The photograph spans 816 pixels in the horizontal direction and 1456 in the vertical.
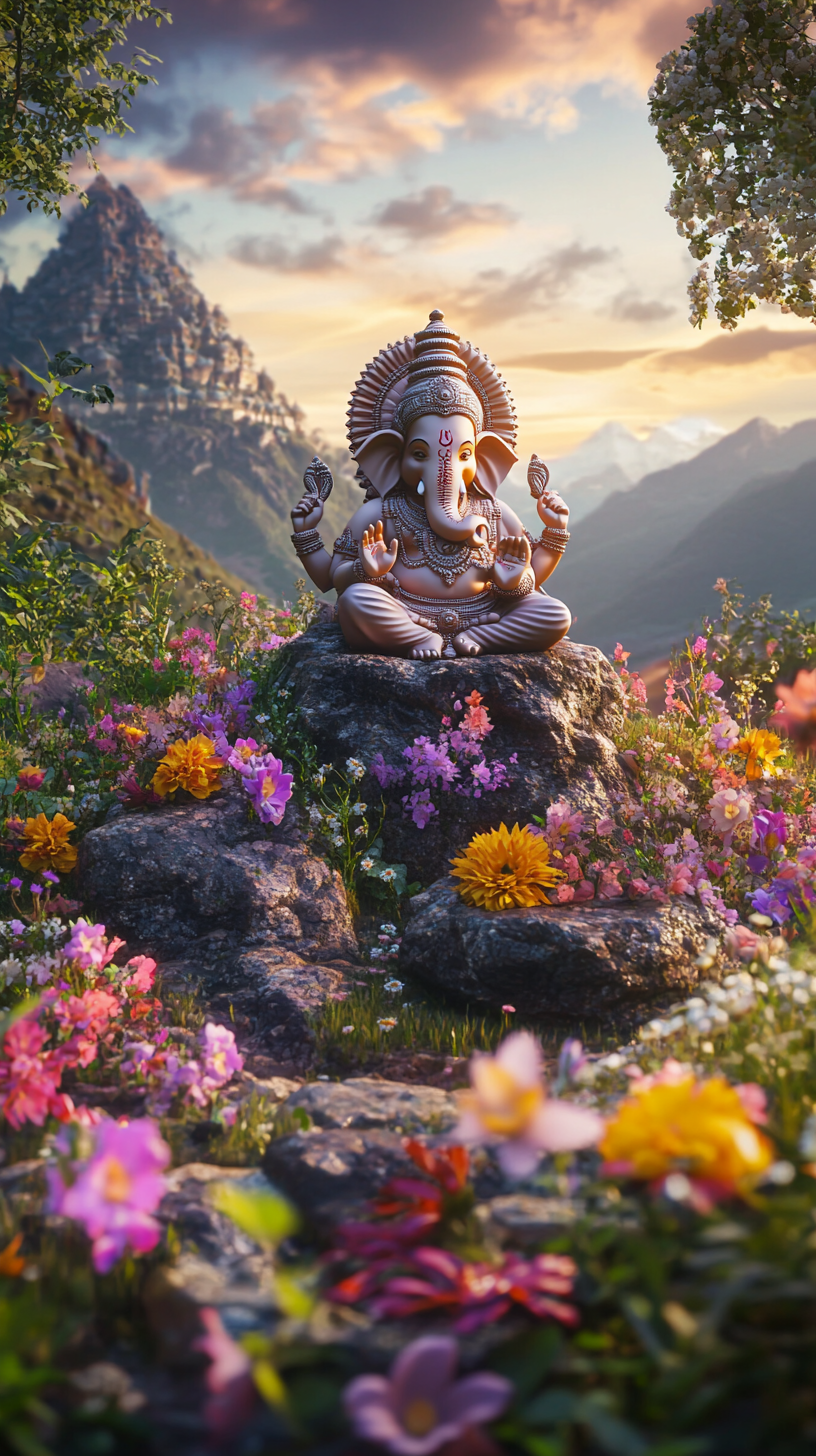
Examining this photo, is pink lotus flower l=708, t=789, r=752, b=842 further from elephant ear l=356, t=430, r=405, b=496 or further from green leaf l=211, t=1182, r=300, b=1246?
green leaf l=211, t=1182, r=300, b=1246

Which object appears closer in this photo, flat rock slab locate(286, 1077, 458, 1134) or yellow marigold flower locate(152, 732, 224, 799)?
flat rock slab locate(286, 1077, 458, 1134)

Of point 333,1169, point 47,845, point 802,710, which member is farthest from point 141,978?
point 802,710

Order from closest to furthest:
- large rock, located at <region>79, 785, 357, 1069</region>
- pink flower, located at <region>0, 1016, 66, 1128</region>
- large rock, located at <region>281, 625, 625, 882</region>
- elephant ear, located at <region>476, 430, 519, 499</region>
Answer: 1. pink flower, located at <region>0, 1016, 66, 1128</region>
2. large rock, located at <region>79, 785, 357, 1069</region>
3. large rock, located at <region>281, 625, 625, 882</region>
4. elephant ear, located at <region>476, 430, 519, 499</region>

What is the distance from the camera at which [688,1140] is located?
4.46 ft

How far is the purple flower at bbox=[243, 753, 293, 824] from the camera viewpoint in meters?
4.41

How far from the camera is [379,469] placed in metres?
6.02

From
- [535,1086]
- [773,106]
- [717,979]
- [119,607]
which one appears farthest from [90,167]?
[535,1086]

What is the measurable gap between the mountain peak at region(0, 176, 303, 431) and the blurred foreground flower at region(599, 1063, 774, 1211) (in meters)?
120

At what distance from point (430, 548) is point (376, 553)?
16.7 inches

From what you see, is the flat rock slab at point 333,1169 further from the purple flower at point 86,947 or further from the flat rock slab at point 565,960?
the flat rock slab at point 565,960

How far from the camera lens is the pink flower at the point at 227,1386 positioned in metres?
1.10

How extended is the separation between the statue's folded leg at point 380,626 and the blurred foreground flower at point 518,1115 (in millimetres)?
4070

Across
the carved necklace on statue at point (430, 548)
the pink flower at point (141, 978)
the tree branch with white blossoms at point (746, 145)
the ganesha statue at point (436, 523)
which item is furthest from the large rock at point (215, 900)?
the tree branch with white blossoms at point (746, 145)

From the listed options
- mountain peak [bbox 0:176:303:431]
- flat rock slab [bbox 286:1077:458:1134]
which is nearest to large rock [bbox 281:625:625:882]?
flat rock slab [bbox 286:1077:458:1134]
